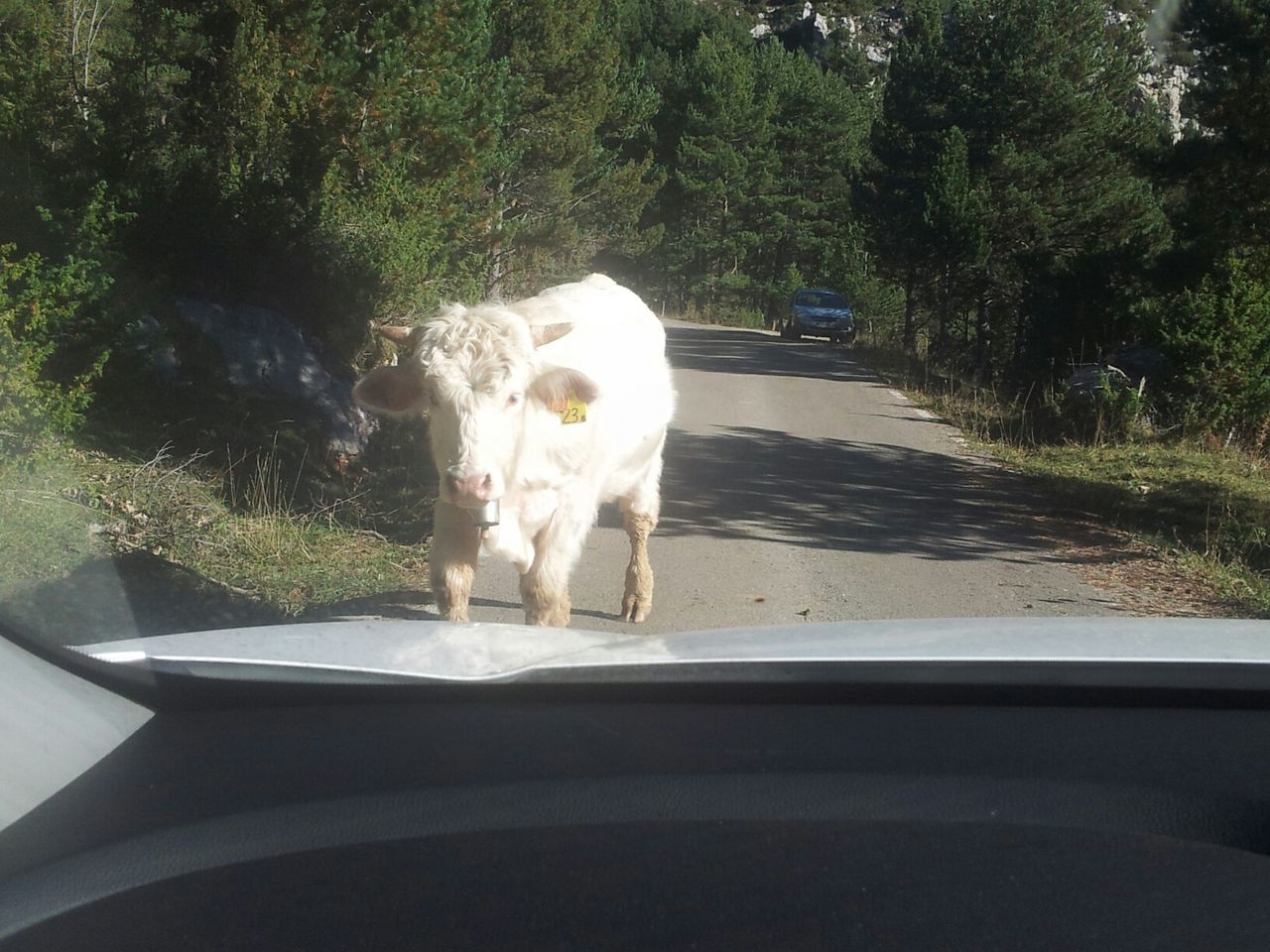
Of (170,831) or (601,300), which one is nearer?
(170,831)

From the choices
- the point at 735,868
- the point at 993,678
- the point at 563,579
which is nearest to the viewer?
the point at 735,868

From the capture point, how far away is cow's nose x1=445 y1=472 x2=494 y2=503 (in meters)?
5.15

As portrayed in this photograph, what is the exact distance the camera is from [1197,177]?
57.2ft

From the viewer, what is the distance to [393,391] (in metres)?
5.73

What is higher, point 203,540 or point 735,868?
point 735,868

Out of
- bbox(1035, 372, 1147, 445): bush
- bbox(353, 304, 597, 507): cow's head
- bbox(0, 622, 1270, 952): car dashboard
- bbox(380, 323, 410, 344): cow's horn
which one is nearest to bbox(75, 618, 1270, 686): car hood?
bbox(0, 622, 1270, 952): car dashboard

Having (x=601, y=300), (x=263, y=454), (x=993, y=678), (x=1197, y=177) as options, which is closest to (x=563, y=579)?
(x=601, y=300)

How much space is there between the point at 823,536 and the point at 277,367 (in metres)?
5.26

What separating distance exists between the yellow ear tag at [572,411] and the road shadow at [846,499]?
376cm

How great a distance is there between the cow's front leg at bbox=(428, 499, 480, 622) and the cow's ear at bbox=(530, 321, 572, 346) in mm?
948

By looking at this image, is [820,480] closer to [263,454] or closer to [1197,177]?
[263,454]

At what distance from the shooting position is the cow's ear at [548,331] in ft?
19.3

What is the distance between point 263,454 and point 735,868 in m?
9.11

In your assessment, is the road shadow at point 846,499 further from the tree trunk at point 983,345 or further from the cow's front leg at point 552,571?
the tree trunk at point 983,345
